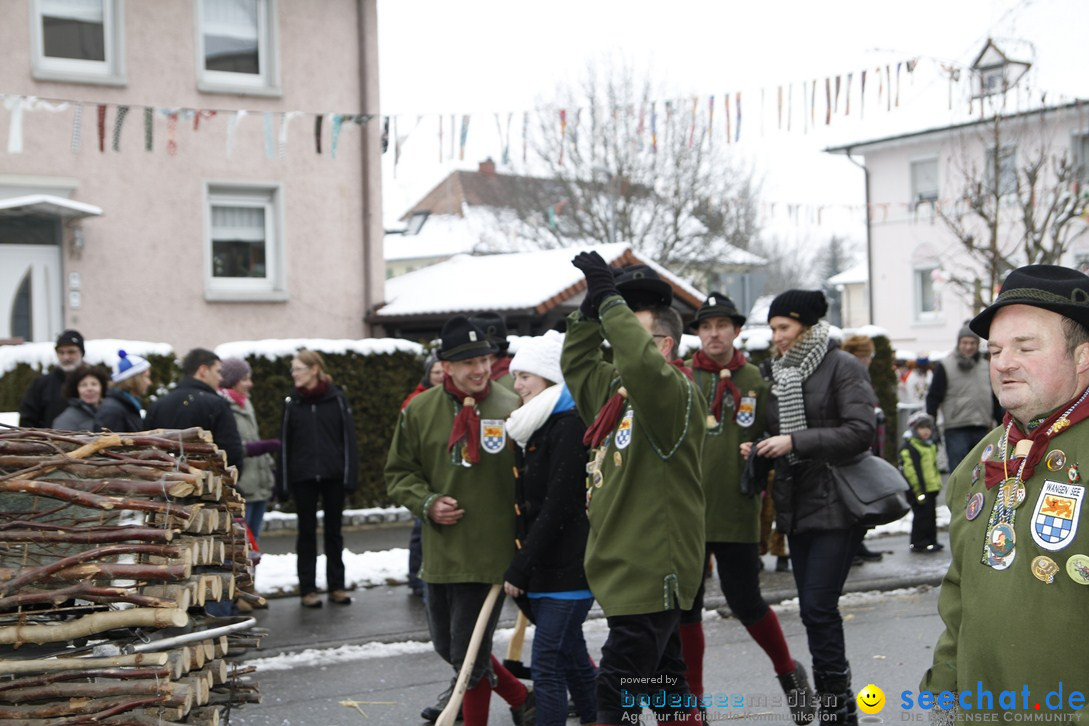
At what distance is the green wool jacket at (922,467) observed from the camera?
10.8 metres

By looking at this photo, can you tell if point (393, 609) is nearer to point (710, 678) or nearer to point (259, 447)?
point (259, 447)

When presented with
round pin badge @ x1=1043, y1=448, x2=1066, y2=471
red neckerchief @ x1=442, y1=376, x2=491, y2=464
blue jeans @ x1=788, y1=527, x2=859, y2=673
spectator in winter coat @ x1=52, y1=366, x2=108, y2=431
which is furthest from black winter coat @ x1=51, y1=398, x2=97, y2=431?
round pin badge @ x1=1043, y1=448, x2=1066, y2=471

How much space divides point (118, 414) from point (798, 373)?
175 inches

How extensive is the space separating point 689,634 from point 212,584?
2.53 m

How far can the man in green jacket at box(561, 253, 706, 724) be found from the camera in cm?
425

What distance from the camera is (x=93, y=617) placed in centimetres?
338

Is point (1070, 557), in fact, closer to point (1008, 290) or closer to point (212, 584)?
point (1008, 290)

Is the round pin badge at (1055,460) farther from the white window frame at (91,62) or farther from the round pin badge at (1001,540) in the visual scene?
the white window frame at (91,62)

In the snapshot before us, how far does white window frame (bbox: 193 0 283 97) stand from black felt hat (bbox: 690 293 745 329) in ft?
44.8

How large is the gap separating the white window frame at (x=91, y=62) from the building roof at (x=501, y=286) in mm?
5497

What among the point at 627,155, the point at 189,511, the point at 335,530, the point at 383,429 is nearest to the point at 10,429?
the point at 189,511

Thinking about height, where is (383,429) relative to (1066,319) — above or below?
below

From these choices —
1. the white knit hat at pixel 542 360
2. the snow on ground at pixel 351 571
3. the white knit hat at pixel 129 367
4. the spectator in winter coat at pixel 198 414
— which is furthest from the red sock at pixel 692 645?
the snow on ground at pixel 351 571

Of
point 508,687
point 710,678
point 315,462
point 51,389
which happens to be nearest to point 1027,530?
point 508,687
